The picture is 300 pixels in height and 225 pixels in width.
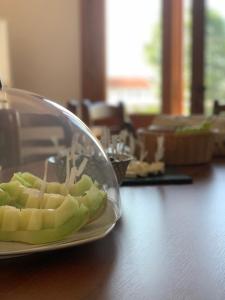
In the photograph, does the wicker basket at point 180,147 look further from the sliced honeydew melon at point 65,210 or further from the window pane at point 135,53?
the window pane at point 135,53

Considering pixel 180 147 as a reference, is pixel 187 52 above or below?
above

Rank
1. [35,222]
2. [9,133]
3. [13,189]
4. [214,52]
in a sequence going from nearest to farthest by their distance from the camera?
[35,222] < [13,189] < [9,133] < [214,52]

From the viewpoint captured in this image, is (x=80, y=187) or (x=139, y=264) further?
(x=80, y=187)

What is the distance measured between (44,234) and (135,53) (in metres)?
3.14

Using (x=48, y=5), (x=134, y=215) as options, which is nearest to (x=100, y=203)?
(x=134, y=215)

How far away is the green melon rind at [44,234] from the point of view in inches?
29.7

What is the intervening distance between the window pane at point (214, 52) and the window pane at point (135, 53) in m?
0.34

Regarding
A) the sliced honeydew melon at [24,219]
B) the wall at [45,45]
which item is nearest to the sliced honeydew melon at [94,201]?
the sliced honeydew melon at [24,219]

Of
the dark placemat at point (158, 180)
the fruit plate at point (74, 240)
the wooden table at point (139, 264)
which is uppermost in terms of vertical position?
the fruit plate at point (74, 240)

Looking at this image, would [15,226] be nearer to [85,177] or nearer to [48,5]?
[85,177]

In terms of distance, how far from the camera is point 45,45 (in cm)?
381

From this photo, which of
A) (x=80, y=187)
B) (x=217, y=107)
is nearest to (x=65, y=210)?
(x=80, y=187)

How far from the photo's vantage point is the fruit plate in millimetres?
743

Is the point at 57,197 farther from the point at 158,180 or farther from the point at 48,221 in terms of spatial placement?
the point at 158,180
